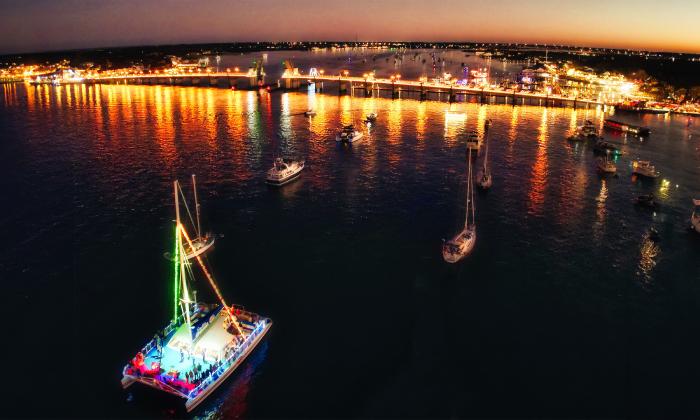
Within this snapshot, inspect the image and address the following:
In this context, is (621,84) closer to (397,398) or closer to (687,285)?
(687,285)

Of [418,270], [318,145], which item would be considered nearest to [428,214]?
[418,270]

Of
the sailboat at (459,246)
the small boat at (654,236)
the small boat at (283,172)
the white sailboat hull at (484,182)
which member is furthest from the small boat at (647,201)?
the small boat at (283,172)

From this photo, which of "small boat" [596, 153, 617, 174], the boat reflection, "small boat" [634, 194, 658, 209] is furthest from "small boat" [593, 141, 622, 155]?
"small boat" [634, 194, 658, 209]

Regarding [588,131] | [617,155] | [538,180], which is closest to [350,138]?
[538,180]

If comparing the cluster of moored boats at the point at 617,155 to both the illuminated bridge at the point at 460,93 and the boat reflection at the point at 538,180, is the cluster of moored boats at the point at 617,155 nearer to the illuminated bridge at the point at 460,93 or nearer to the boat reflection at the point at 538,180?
the boat reflection at the point at 538,180

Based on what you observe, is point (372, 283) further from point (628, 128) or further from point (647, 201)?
point (628, 128)

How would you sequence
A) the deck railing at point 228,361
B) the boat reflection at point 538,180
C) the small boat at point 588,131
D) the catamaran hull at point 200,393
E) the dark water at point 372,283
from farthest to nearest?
the small boat at point 588,131
the boat reflection at point 538,180
the dark water at point 372,283
the deck railing at point 228,361
the catamaran hull at point 200,393
